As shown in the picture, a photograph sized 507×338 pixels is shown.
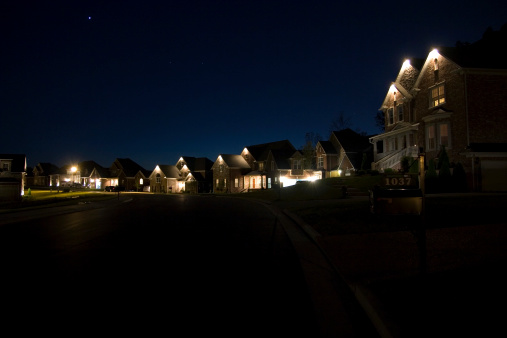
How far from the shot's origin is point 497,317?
4.38m

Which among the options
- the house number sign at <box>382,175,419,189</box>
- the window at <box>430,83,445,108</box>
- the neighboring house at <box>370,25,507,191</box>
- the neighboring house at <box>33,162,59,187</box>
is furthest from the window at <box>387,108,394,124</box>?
the neighboring house at <box>33,162,59,187</box>

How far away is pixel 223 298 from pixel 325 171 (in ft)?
156

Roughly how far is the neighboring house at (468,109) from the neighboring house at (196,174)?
160 feet

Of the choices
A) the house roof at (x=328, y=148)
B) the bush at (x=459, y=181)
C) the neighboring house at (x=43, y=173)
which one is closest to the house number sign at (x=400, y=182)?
the bush at (x=459, y=181)

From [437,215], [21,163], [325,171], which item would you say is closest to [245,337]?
[437,215]

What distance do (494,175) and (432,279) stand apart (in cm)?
2274

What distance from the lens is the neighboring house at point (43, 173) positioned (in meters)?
119

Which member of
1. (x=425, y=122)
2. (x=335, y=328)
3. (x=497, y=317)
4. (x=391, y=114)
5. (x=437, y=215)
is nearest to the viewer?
(x=497, y=317)

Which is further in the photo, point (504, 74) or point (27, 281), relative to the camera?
point (504, 74)

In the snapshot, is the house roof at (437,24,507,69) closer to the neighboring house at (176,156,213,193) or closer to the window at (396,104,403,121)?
the window at (396,104,403,121)

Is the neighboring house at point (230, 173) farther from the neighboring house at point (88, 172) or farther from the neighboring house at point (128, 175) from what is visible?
the neighboring house at point (88, 172)

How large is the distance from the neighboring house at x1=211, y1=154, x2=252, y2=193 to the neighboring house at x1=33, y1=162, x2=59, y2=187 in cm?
7635

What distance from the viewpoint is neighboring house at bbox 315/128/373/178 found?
46750mm

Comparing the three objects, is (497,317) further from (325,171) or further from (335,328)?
(325,171)
